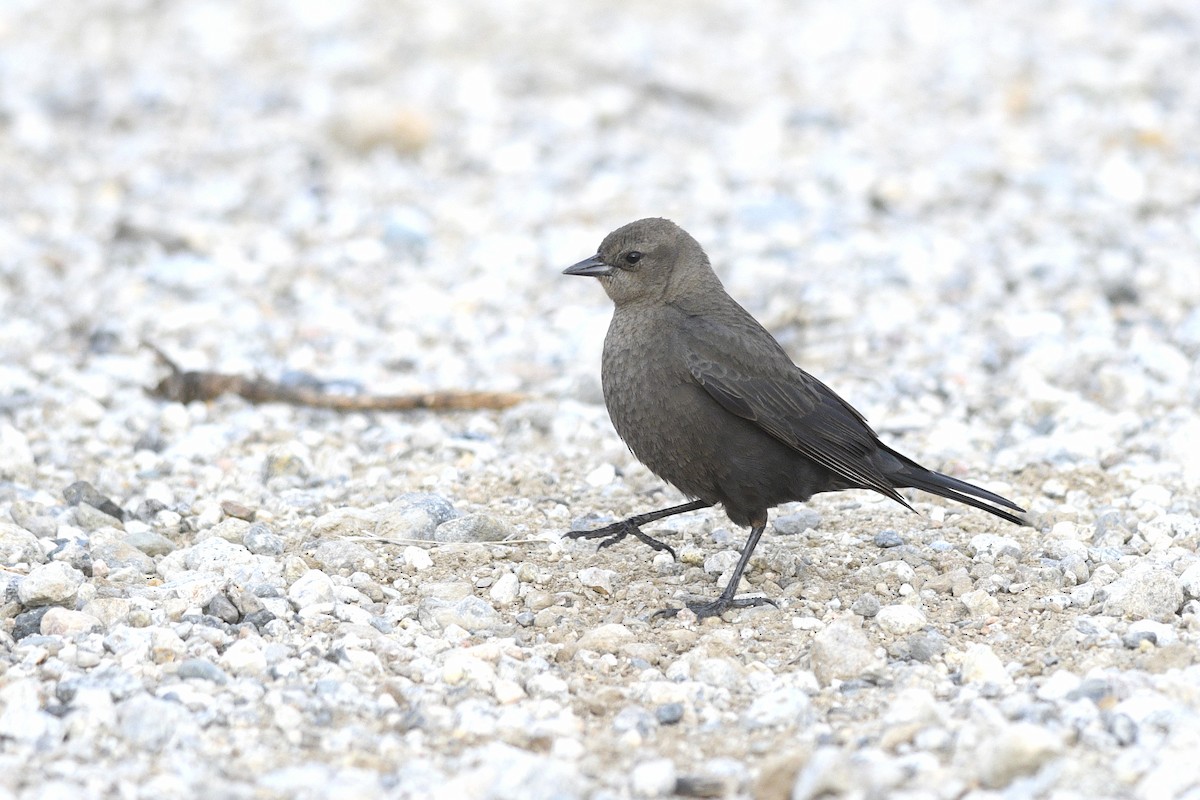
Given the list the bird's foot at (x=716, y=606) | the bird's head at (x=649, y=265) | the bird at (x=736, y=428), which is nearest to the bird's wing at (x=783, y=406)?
the bird at (x=736, y=428)

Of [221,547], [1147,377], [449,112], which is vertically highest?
[449,112]

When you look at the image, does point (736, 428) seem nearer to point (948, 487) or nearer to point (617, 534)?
point (617, 534)

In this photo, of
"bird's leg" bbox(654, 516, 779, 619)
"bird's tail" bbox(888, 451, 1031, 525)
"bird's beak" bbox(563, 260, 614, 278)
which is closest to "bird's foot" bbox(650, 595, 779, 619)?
"bird's leg" bbox(654, 516, 779, 619)

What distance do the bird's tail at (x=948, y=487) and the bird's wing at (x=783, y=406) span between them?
0.07 metres

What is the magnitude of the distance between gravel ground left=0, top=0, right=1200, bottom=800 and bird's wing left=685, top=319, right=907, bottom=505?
1.18 ft

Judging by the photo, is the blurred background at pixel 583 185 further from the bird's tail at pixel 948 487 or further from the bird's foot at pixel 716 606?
the bird's foot at pixel 716 606

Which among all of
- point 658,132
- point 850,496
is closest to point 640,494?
A: point 850,496

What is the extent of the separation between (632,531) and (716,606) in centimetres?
66

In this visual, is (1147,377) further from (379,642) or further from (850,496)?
(379,642)

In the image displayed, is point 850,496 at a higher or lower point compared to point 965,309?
lower

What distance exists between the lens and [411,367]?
6.96 m

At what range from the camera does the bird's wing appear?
4.93m

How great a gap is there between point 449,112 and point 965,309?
3940 millimetres

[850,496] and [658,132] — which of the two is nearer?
[850,496]
